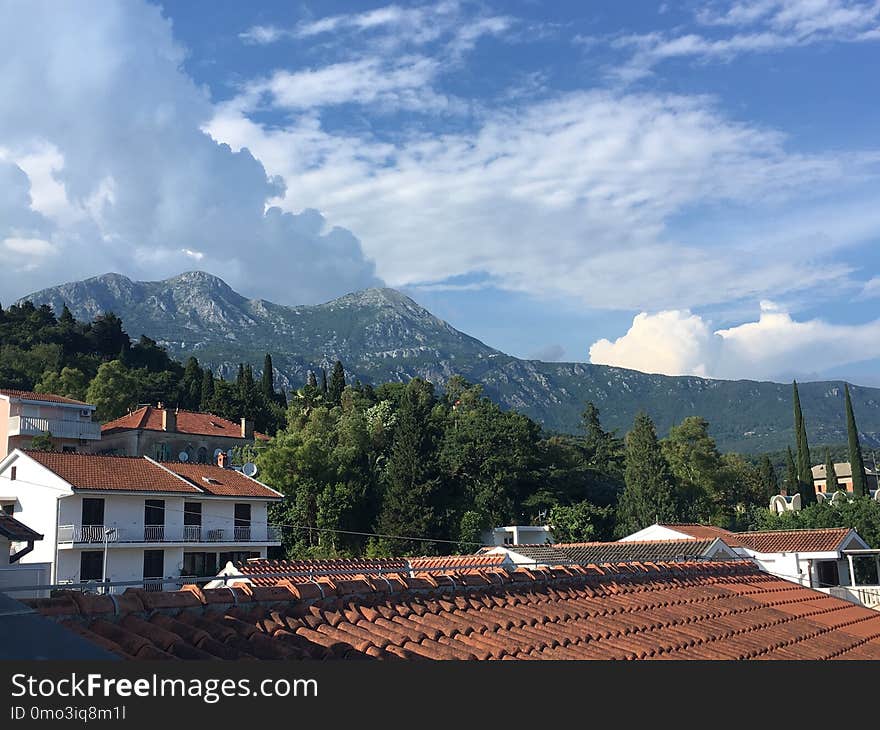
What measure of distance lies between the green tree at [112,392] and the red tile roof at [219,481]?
98.6 ft

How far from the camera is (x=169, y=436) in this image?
63.2 metres

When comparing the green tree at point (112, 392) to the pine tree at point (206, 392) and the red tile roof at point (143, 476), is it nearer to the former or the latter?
the pine tree at point (206, 392)

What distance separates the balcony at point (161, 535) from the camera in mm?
36281

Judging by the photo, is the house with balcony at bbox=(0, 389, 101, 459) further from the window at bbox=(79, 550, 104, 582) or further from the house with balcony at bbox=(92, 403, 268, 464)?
the window at bbox=(79, 550, 104, 582)

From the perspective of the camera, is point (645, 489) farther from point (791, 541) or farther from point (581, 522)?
point (791, 541)

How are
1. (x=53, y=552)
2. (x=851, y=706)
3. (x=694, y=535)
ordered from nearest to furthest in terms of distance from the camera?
(x=851, y=706) → (x=694, y=535) → (x=53, y=552)

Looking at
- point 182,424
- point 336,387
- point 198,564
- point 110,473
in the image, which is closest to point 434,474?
point 198,564

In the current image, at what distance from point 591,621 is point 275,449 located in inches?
1890

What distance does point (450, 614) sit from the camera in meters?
7.38

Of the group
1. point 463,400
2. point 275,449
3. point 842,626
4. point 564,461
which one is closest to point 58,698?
point 842,626

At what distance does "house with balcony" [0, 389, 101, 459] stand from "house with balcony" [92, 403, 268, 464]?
315cm

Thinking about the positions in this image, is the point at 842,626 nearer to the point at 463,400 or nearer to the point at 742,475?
the point at 463,400

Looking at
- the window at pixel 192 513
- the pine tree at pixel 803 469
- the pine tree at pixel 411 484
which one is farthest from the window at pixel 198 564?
the pine tree at pixel 803 469

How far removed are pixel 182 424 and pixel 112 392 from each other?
11.6 m
